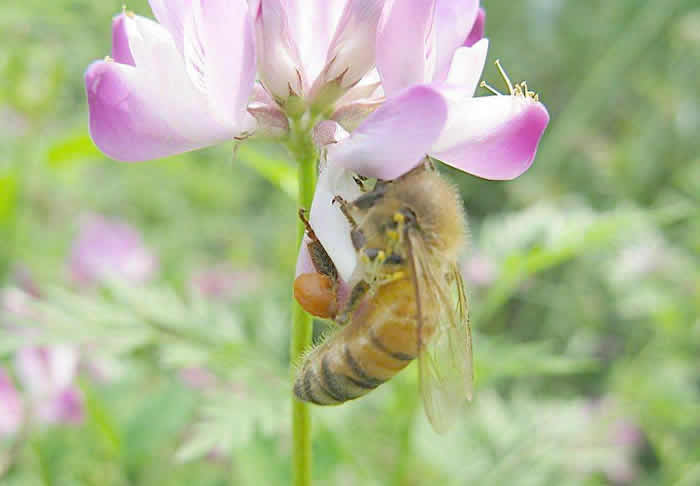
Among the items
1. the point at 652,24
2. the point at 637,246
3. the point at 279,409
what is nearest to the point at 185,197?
the point at 637,246

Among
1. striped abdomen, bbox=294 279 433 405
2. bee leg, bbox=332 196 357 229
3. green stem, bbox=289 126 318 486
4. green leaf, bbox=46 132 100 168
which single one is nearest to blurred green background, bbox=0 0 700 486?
green leaf, bbox=46 132 100 168

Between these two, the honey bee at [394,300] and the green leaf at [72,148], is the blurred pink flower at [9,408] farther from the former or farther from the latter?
the honey bee at [394,300]

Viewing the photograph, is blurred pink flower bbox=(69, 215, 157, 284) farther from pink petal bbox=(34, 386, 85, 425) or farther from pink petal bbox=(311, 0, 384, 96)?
pink petal bbox=(311, 0, 384, 96)

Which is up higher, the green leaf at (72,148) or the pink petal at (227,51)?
the pink petal at (227,51)

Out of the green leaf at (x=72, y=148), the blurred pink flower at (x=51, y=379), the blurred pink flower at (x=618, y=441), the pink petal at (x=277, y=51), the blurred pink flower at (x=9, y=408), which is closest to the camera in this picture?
the pink petal at (x=277, y=51)

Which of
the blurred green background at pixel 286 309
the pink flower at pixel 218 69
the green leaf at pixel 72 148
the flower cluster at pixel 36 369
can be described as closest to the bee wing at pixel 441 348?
the pink flower at pixel 218 69

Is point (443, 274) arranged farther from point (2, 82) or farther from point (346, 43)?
point (2, 82)
